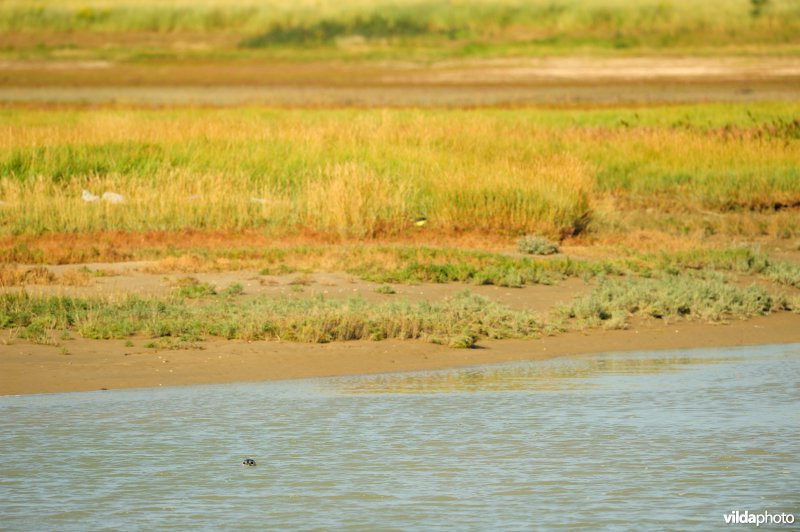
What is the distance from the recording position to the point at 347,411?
8.73 m

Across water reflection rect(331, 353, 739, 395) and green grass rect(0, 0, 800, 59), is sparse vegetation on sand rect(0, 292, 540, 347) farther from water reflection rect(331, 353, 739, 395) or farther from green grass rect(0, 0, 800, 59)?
green grass rect(0, 0, 800, 59)

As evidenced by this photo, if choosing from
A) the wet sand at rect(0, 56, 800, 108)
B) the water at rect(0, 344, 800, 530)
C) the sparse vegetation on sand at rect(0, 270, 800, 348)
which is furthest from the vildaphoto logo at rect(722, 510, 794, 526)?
the wet sand at rect(0, 56, 800, 108)

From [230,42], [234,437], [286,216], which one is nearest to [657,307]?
[234,437]

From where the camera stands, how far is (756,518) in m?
6.78

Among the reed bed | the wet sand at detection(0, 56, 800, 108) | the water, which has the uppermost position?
the water

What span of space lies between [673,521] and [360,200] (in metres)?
10.8

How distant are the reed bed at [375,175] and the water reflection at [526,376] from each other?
647 cm

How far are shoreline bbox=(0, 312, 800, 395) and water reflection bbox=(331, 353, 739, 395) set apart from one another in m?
0.27

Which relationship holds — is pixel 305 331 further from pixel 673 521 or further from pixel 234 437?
pixel 673 521

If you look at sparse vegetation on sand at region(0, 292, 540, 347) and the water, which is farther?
sparse vegetation on sand at region(0, 292, 540, 347)

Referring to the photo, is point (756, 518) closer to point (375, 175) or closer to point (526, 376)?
point (526, 376)

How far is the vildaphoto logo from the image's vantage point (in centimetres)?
671

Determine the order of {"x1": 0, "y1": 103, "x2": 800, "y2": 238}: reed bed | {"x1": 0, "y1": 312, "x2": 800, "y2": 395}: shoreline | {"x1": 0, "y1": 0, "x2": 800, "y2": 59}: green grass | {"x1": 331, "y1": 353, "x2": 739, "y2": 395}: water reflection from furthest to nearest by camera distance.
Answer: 1. {"x1": 0, "y1": 0, "x2": 800, "y2": 59}: green grass
2. {"x1": 0, "y1": 103, "x2": 800, "y2": 238}: reed bed
3. {"x1": 0, "y1": 312, "x2": 800, "y2": 395}: shoreline
4. {"x1": 331, "y1": 353, "x2": 739, "y2": 395}: water reflection

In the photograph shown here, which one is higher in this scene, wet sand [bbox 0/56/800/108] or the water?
the water
